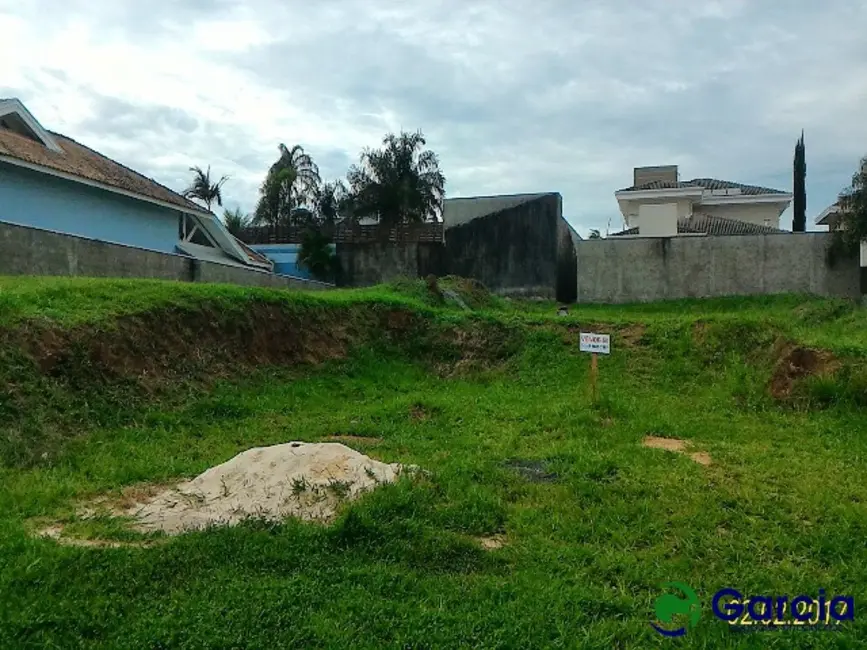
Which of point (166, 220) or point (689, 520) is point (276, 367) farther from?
point (166, 220)

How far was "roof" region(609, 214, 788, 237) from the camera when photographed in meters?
27.0

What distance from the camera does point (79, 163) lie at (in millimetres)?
18047

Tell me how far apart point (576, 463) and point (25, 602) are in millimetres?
4387

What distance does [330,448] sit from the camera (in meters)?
5.95

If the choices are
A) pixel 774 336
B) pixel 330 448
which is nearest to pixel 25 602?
pixel 330 448

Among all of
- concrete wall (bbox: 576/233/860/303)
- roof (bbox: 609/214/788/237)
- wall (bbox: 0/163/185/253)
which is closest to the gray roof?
concrete wall (bbox: 576/233/860/303)

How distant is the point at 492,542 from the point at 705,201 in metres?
29.8

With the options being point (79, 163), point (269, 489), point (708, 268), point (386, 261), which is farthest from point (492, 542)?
point (386, 261)

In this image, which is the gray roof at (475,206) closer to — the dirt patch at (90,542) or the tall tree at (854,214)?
the tall tree at (854,214)

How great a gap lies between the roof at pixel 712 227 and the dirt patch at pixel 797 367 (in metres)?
17.1

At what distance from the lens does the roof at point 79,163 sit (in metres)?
15.6

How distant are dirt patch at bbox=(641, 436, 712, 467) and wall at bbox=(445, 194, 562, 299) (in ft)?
46.3

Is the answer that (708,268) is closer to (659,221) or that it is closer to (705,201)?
(659,221)

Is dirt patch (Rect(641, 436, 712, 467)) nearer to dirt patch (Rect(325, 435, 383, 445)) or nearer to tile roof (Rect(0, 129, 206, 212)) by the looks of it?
dirt patch (Rect(325, 435, 383, 445))
